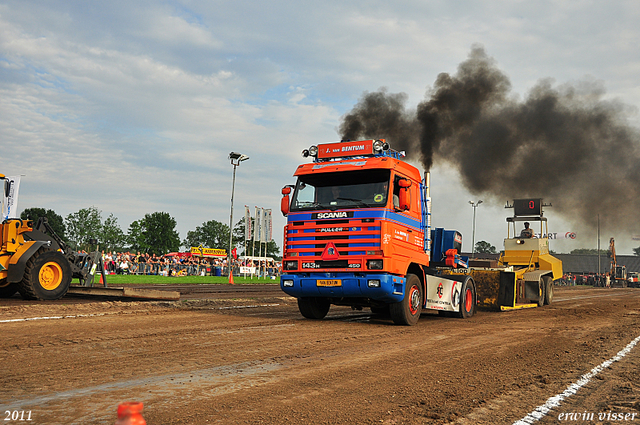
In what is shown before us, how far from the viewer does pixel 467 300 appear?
1391 cm

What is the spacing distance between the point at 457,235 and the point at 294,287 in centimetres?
522

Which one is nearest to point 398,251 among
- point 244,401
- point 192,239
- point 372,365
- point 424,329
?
point 424,329

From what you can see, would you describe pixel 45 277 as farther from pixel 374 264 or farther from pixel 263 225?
pixel 263 225

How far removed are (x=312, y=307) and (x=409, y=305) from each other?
7.32 ft

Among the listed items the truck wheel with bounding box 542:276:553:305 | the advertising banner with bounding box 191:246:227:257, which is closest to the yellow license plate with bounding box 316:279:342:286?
the truck wheel with bounding box 542:276:553:305

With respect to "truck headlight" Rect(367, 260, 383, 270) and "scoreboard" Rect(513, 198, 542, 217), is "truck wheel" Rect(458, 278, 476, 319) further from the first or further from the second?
"scoreboard" Rect(513, 198, 542, 217)

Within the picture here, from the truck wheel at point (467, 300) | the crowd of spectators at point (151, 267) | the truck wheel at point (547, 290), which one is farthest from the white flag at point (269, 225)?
the truck wheel at point (467, 300)

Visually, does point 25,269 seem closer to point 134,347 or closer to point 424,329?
point 134,347

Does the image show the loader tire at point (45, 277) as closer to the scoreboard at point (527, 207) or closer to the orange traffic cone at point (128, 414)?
the orange traffic cone at point (128, 414)

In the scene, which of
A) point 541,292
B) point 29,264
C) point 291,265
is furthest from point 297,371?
point 541,292

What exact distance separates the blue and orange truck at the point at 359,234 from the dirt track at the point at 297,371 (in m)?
0.80

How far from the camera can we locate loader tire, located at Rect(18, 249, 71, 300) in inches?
496

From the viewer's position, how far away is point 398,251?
10.7 m

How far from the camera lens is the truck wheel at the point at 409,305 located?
35.9 ft
